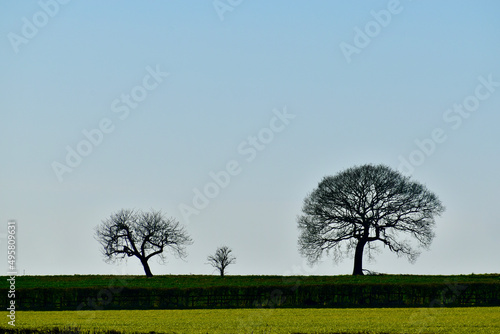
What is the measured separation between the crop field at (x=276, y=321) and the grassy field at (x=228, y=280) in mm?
7786

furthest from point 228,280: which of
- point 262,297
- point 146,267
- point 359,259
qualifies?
point 146,267

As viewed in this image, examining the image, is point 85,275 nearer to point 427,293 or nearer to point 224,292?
point 224,292

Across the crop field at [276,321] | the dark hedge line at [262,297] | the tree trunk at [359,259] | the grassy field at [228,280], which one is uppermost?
the tree trunk at [359,259]

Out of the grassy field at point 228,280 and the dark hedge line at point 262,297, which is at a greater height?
the grassy field at point 228,280

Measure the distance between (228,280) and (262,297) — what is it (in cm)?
1187

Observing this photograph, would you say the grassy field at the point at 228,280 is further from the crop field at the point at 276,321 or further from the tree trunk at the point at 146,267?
the crop field at the point at 276,321

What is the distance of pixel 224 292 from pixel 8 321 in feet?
51.5

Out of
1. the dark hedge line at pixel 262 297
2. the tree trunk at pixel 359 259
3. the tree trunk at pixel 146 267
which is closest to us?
the dark hedge line at pixel 262 297

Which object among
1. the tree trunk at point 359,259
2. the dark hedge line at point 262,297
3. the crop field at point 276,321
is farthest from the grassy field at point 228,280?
the crop field at point 276,321

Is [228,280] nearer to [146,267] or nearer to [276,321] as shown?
[146,267]

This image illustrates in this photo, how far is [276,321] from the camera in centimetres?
3809

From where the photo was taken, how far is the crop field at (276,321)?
33.4 metres

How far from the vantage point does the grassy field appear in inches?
2142

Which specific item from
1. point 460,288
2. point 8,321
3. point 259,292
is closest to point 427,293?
point 460,288
